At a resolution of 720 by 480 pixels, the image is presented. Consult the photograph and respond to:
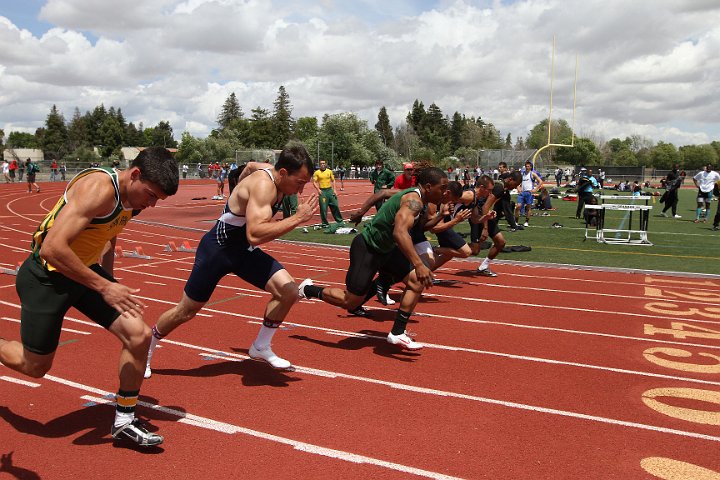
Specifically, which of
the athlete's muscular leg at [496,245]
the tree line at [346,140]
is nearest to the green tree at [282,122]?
the tree line at [346,140]

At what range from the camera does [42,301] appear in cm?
342

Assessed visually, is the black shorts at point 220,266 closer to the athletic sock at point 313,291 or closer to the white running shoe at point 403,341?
the athletic sock at point 313,291

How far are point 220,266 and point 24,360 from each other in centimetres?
160

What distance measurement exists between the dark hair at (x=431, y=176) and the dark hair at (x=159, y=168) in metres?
2.92

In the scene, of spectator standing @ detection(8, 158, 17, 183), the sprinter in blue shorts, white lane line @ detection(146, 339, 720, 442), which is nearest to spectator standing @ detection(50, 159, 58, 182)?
spectator standing @ detection(8, 158, 17, 183)

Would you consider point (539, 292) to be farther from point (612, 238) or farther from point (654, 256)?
point (612, 238)

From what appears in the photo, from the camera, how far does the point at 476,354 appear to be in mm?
5797

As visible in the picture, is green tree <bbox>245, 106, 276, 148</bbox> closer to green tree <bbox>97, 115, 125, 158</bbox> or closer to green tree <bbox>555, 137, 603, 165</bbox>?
green tree <bbox>97, 115, 125, 158</bbox>

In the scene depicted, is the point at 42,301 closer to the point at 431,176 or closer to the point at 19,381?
the point at 19,381

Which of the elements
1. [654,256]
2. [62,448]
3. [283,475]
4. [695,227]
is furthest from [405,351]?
[695,227]

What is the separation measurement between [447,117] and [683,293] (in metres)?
128

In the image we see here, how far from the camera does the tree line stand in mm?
76500

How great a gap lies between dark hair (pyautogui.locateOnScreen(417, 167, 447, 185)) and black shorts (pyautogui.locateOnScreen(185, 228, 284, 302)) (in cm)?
182

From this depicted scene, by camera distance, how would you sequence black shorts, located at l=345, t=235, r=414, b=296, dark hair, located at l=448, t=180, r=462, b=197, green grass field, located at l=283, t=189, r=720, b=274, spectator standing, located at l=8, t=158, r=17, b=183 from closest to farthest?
1. black shorts, located at l=345, t=235, r=414, b=296
2. dark hair, located at l=448, t=180, r=462, b=197
3. green grass field, located at l=283, t=189, r=720, b=274
4. spectator standing, located at l=8, t=158, r=17, b=183
